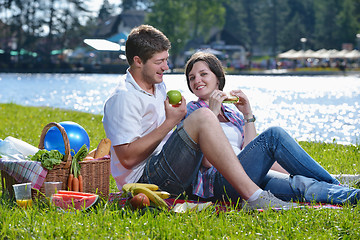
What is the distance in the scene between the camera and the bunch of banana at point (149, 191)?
4215mm

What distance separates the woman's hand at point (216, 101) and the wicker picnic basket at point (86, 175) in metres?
0.99

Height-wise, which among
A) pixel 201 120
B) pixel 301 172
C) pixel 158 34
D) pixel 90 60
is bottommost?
pixel 90 60

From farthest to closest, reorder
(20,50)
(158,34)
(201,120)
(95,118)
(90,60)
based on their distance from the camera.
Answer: (90,60), (20,50), (95,118), (158,34), (201,120)

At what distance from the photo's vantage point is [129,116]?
436cm

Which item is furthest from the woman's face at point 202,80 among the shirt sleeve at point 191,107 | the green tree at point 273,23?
the green tree at point 273,23

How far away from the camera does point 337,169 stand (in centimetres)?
646

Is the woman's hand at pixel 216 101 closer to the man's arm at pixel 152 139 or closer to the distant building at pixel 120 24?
the man's arm at pixel 152 139

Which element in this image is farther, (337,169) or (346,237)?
(337,169)

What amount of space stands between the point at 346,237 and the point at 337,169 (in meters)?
2.88

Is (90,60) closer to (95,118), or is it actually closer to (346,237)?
(95,118)

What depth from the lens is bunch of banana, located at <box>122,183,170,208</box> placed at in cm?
421

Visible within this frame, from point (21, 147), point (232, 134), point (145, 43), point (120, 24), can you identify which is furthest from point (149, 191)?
point (120, 24)

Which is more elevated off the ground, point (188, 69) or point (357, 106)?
point (188, 69)

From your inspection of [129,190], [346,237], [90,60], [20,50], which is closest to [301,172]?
[346,237]
